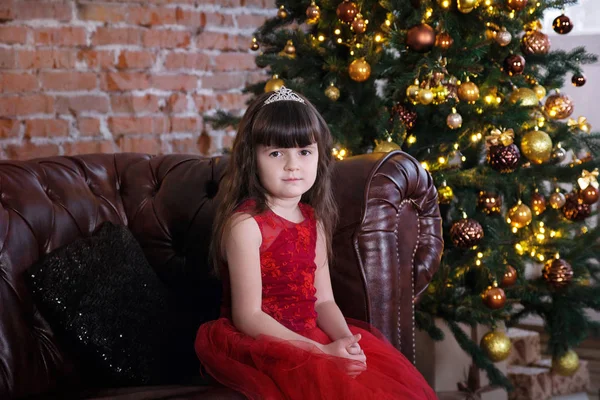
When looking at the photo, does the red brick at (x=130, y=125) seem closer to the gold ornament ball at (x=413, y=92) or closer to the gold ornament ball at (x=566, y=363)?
the gold ornament ball at (x=413, y=92)

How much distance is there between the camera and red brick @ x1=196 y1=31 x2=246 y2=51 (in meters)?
3.60

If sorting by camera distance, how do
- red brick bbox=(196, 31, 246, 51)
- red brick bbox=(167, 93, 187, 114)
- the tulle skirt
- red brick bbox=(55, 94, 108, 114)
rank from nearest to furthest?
the tulle skirt < red brick bbox=(55, 94, 108, 114) < red brick bbox=(167, 93, 187, 114) < red brick bbox=(196, 31, 246, 51)

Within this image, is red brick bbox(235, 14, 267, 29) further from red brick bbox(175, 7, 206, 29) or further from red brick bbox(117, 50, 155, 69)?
red brick bbox(117, 50, 155, 69)

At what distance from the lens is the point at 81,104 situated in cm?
320

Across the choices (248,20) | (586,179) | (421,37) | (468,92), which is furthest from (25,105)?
(586,179)

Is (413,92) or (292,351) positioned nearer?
(292,351)

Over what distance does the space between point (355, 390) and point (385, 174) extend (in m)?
0.65

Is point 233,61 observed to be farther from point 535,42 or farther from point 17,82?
point 535,42

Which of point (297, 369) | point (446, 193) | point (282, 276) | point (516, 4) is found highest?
point (516, 4)

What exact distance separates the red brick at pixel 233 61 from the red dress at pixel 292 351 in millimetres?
1882

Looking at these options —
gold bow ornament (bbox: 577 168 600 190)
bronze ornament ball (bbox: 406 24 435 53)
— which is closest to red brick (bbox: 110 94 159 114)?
bronze ornament ball (bbox: 406 24 435 53)

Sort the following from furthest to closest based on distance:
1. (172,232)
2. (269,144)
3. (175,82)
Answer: (175,82) < (172,232) < (269,144)

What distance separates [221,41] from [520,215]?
68.2 inches

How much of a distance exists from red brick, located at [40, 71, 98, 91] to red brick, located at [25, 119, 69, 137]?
139 mm
